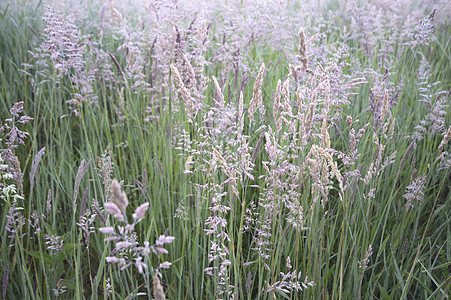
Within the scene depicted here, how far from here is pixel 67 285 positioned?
151 centimetres

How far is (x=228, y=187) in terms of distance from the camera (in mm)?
1466

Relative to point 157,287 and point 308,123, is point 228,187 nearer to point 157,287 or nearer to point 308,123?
point 308,123

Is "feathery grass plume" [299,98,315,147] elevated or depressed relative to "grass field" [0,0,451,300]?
elevated

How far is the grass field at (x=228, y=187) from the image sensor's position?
4.09 ft

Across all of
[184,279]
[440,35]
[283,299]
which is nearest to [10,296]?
[184,279]

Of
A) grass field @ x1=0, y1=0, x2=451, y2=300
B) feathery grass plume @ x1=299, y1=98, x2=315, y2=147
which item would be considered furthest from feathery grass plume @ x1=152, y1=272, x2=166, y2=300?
feathery grass plume @ x1=299, y1=98, x2=315, y2=147

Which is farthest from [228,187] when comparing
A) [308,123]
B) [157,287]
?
[157,287]

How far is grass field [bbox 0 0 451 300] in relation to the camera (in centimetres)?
125

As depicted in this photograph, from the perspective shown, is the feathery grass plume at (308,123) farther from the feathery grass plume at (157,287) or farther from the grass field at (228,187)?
the feathery grass plume at (157,287)

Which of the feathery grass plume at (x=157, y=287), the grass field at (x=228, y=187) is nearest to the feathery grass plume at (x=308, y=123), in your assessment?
the grass field at (x=228, y=187)

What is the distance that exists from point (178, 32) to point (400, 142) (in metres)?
1.51

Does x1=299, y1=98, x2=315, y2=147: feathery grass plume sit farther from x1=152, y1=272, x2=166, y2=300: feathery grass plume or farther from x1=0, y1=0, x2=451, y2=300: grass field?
x1=152, y1=272, x2=166, y2=300: feathery grass plume

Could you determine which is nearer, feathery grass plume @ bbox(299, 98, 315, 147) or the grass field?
feathery grass plume @ bbox(299, 98, 315, 147)

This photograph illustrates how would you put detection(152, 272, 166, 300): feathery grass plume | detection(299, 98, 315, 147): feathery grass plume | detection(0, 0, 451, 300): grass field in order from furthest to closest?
detection(0, 0, 451, 300): grass field → detection(299, 98, 315, 147): feathery grass plume → detection(152, 272, 166, 300): feathery grass plume
